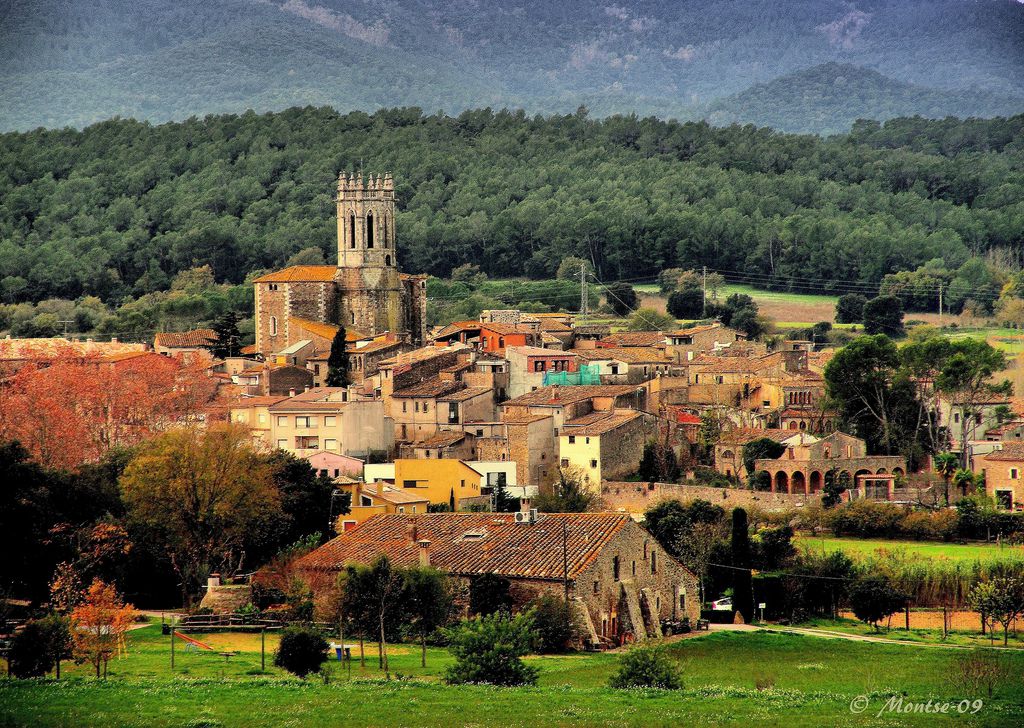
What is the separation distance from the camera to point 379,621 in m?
27.5

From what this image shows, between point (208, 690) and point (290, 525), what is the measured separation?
14.3 meters

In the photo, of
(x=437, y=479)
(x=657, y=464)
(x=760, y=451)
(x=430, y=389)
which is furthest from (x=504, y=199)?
(x=437, y=479)

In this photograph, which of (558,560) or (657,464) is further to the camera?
(657,464)

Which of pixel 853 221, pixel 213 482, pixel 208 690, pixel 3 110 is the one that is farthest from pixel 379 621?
pixel 3 110

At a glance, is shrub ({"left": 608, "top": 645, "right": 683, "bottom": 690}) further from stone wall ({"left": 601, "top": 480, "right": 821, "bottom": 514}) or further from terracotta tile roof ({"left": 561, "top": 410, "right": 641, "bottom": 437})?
terracotta tile roof ({"left": 561, "top": 410, "right": 641, "bottom": 437})

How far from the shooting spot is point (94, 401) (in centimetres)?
5441

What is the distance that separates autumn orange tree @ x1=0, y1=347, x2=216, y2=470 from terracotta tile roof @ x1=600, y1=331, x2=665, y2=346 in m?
15.4

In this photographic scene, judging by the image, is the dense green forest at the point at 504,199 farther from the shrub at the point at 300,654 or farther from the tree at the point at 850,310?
the shrub at the point at 300,654

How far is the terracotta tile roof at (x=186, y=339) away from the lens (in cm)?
7456

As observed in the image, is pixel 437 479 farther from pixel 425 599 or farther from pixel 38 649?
pixel 38 649

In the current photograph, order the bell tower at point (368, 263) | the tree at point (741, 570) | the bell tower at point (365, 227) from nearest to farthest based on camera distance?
1. the tree at point (741, 570)
2. the bell tower at point (368, 263)
3. the bell tower at point (365, 227)

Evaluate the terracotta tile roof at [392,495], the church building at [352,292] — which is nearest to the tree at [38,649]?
the terracotta tile roof at [392,495]

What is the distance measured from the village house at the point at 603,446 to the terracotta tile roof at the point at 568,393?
1.84 m

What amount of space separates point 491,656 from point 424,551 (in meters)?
6.84
